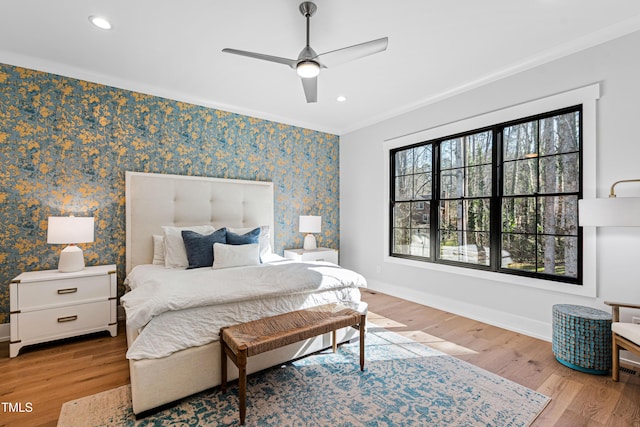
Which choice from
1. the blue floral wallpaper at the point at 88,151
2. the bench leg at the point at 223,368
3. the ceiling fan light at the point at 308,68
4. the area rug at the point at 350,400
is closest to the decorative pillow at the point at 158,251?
the blue floral wallpaper at the point at 88,151

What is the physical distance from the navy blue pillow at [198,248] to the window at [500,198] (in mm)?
2772

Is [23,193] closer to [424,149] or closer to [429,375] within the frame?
[429,375]

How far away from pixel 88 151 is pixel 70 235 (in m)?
1.02

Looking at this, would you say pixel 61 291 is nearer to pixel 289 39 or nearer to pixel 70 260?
pixel 70 260

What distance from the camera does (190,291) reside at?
6.93 feet

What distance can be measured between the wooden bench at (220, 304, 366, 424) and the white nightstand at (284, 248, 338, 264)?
1916 mm

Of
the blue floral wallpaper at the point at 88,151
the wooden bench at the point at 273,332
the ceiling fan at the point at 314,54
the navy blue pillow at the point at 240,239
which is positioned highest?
the ceiling fan at the point at 314,54

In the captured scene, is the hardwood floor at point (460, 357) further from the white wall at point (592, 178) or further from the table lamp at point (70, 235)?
the table lamp at point (70, 235)

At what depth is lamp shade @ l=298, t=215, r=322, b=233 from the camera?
4660 mm

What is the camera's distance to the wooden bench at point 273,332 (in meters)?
1.80

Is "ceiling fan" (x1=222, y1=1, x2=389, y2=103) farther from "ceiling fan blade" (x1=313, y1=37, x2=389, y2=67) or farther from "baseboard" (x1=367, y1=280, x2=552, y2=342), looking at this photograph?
"baseboard" (x1=367, y1=280, x2=552, y2=342)

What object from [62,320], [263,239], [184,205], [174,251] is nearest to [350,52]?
[263,239]

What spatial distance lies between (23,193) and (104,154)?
2.66 ft

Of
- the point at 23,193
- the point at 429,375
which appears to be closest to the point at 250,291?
the point at 429,375
